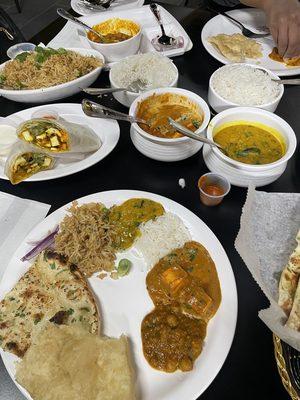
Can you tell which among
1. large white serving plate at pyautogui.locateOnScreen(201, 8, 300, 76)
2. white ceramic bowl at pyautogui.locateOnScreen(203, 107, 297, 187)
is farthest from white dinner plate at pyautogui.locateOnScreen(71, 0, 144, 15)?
white ceramic bowl at pyautogui.locateOnScreen(203, 107, 297, 187)

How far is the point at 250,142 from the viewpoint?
228 cm

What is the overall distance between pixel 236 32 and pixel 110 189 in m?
2.23

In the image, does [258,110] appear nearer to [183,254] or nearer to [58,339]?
[183,254]

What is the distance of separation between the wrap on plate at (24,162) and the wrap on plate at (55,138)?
0.05 meters

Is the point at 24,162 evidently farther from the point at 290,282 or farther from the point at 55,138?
the point at 290,282

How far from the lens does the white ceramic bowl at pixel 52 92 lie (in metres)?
2.67

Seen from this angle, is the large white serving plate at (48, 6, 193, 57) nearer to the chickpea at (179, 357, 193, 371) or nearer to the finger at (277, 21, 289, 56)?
the finger at (277, 21, 289, 56)

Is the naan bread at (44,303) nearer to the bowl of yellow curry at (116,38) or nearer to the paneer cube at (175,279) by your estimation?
the paneer cube at (175,279)

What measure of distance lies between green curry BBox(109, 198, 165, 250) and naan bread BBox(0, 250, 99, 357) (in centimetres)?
35

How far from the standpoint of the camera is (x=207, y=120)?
224cm

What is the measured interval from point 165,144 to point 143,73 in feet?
3.00

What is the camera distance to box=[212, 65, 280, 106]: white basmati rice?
2525mm

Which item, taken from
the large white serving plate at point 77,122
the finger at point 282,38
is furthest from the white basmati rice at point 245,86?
the large white serving plate at point 77,122

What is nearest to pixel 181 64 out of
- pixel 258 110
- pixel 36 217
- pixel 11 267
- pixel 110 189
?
pixel 258 110
